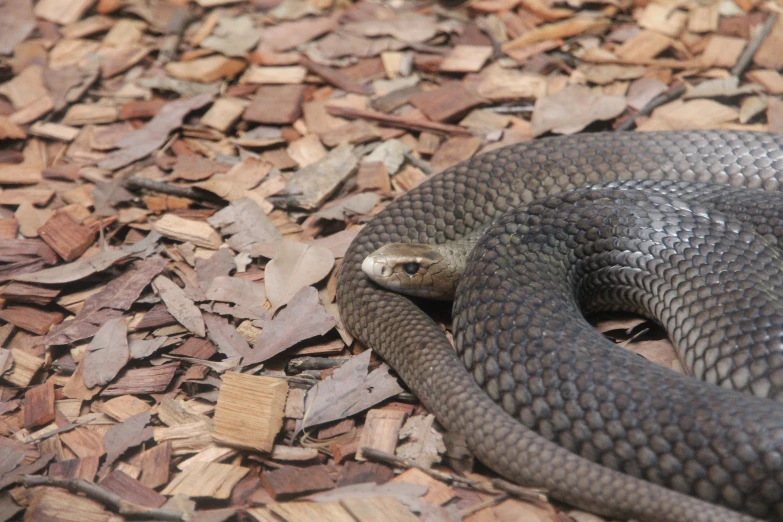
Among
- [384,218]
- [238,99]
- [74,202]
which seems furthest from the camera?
[238,99]

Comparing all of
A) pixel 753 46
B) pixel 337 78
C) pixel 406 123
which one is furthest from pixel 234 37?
pixel 753 46

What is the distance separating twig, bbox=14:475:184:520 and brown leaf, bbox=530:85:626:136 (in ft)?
11.2

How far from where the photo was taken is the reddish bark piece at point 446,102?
18.0 ft

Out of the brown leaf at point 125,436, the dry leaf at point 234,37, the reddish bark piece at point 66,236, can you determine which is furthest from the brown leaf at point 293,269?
the dry leaf at point 234,37

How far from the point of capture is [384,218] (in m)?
4.55

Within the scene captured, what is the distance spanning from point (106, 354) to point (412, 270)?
160cm

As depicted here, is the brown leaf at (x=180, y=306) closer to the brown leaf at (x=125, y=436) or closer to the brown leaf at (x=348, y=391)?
the brown leaf at (x=125, y=436)

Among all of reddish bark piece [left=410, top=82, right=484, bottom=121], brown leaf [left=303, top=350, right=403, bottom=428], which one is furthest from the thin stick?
reddish bark piece [left=410, top=82, right=484, bottom=121]

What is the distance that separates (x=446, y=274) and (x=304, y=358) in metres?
0.91

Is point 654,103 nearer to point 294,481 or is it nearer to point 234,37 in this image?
point 234,37

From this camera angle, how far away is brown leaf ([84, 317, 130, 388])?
382 cm

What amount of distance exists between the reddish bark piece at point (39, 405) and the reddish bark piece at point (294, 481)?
1169 mm

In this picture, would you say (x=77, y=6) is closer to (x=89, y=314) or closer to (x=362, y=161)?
(x=362, y=161)

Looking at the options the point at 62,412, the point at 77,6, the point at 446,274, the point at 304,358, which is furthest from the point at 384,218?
the point at 77,6
